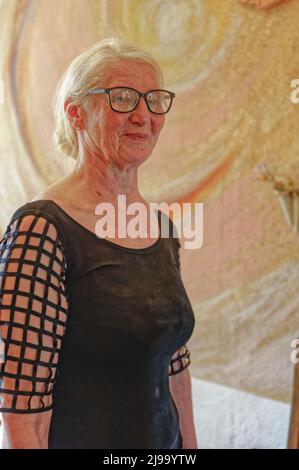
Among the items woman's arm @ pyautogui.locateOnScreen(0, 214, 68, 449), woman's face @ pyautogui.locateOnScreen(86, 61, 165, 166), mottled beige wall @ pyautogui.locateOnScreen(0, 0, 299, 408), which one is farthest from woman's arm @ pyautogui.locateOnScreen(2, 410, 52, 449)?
mottled beige wall @ pyautogui.locateOnScreen(0, 0, 299, 408)

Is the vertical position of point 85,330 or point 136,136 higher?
point 136,136

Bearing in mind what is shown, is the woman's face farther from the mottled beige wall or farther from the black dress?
the mottled beige wall

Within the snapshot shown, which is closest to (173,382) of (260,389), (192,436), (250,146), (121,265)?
(192,436)

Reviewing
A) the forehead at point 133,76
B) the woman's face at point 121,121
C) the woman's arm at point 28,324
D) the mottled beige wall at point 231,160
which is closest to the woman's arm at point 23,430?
the woman's arm at point 28,324

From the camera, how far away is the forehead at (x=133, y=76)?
1004mm

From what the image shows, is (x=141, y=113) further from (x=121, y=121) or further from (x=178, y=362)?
(x=178, y=362)

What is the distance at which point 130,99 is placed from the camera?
1013 mm

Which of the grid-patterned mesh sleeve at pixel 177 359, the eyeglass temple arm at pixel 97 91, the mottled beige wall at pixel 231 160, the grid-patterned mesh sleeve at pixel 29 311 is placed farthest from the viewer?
the mottled beige wall at pixel 231 160

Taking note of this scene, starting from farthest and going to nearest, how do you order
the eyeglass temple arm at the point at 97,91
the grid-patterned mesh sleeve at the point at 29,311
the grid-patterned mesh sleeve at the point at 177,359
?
the grid-patterned mesh sleeve at the point at 177,359 → the eyeglass temple arm at the point at 97,91 → the grid-patterned mesh sleeve at the point at 29,311

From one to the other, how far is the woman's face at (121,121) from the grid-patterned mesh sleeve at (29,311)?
0.60ft

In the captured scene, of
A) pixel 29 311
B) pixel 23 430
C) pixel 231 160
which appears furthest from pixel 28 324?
pixel 231 160

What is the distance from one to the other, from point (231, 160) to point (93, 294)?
43.6 inches

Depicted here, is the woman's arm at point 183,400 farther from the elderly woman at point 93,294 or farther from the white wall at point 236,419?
the white wall at point 236,419
